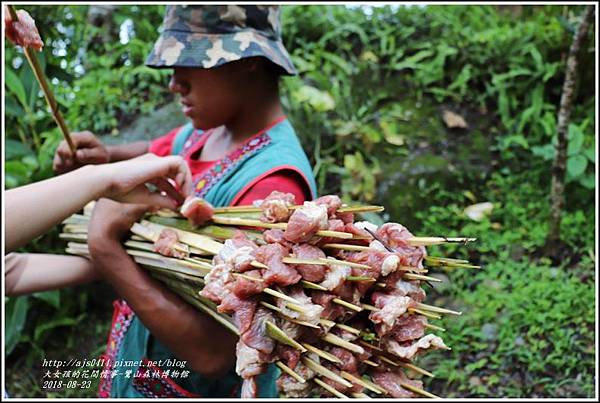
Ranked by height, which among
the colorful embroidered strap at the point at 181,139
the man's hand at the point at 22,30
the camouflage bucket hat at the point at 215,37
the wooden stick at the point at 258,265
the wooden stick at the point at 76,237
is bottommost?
the wooden stick at the point at 76,237

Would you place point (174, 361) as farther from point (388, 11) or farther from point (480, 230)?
point (388, 11)

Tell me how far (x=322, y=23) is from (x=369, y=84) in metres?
0.81

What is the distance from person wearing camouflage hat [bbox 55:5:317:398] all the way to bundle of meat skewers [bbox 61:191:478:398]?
42 centimetres

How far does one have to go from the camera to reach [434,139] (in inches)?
157

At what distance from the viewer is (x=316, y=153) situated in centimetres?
372

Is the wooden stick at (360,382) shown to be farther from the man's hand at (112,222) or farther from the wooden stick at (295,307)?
the man's hand at (112,222)

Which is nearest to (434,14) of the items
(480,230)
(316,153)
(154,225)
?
(316,153)

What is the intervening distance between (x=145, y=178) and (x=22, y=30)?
0.40m

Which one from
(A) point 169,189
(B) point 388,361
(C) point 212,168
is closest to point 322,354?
(B) point 388,361

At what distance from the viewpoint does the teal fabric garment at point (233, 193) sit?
149cm

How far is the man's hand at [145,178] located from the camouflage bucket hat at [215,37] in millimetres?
269

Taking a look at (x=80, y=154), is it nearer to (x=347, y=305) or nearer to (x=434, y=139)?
(x=347, y=305)

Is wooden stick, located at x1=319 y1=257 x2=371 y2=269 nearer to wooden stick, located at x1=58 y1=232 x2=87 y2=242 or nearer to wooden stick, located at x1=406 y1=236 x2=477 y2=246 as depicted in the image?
wooden stick, located at x1=406 y1=236 x2=477 y2=246

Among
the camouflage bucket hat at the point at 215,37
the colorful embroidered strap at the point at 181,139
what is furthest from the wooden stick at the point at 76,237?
the camouflage bucket hat at the point at 215,37
